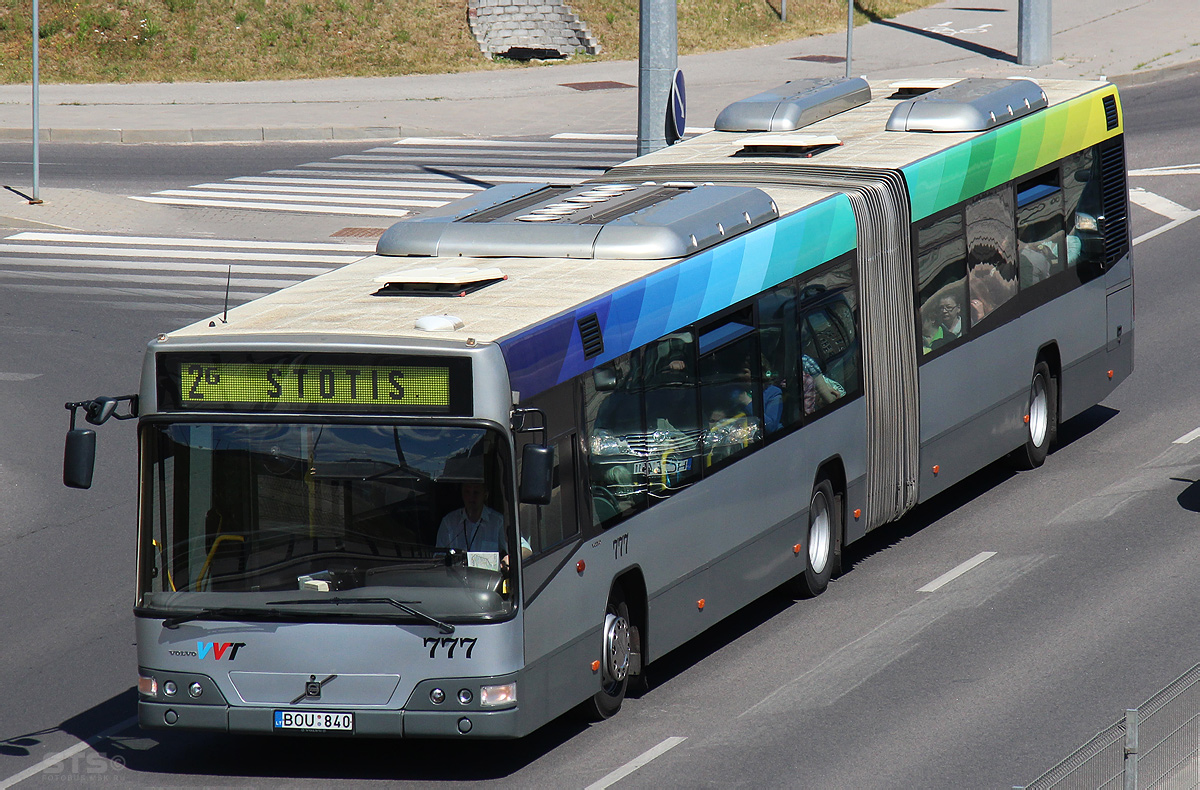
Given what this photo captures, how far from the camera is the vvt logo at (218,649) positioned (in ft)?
30.7

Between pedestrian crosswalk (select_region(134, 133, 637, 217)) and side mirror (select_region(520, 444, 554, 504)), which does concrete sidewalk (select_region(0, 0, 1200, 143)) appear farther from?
side mirror (select_region(520, 444, 554, 504))

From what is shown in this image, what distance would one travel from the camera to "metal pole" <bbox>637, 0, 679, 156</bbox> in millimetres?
19922

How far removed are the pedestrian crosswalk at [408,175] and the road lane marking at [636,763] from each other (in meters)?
17.0

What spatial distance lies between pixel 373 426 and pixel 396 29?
3032 centimetres

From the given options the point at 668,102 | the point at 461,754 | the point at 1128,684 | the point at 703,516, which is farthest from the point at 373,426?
the point at 668,102

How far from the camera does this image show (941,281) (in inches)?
560

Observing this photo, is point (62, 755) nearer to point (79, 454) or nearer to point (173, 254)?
point (79, 454)

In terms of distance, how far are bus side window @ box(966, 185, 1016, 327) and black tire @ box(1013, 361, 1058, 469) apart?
3.36 ft

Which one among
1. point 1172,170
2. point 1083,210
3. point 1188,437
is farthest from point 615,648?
point 1172,170

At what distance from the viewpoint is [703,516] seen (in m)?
11.2

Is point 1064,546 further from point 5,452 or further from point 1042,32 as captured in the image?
point 1042,32

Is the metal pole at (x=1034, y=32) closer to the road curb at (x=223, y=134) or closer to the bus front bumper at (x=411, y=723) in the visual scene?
the road curb at (x=223, y=134)

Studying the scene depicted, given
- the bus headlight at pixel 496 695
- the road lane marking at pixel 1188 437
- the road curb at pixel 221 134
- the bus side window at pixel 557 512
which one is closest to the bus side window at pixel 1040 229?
the road lane marking at pixel 1188 437

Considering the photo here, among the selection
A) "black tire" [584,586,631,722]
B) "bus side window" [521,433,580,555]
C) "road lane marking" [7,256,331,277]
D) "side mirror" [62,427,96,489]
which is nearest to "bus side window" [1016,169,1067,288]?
"black tire" [584,586,631,722]
